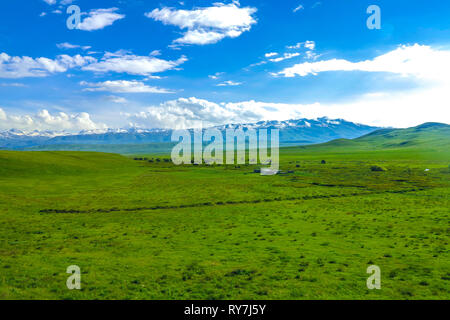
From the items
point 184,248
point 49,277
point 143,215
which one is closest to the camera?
point 49,277

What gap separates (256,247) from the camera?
26.3m

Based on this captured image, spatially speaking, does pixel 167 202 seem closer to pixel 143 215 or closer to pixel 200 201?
pixel 200 201

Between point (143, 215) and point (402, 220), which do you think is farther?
point (143, 215)

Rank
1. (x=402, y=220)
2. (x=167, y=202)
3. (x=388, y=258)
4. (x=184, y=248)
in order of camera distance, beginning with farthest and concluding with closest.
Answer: (x=167, y=202) → (x=402, y=220) → (x=184, y=248) → (x=388, y=258)

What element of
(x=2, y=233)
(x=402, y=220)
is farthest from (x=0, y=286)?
(x=402, y=220)

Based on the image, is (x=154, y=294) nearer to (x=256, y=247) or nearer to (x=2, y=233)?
(x=256, y=247)

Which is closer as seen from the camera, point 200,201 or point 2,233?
point 2,233
